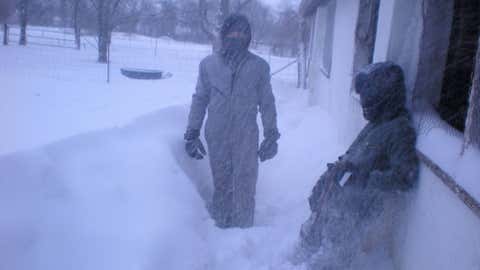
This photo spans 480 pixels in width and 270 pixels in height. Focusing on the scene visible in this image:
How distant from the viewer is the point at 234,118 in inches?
136

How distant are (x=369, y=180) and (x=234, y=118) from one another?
133cm

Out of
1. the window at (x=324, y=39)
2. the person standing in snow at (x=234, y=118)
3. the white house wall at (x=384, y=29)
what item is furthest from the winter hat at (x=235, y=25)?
the window at (x=324, y=39)

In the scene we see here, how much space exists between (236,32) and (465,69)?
170cm

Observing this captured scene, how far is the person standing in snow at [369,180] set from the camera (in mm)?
2359

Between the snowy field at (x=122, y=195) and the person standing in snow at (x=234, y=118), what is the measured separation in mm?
245

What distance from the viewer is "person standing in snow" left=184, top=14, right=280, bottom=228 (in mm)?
3418

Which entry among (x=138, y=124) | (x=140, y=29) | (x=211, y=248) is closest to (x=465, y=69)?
(x=211, y=248)

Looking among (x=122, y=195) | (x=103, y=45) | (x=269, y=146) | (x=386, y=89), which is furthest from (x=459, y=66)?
(x=103, y=45)

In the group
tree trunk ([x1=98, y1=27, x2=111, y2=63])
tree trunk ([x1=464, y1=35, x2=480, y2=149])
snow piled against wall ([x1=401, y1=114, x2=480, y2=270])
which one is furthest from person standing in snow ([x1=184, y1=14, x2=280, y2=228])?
tree trunk ([x1=98, y1=27, x2=111, y2=63])

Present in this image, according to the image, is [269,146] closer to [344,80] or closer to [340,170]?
[340,170]

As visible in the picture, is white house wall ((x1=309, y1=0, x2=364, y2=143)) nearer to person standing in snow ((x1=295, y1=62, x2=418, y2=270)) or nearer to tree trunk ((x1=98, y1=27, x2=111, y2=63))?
person standing in snow ((x1=295, y1=62, x2=418, y2=270))

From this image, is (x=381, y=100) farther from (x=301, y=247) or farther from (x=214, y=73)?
(x=214, y=73)

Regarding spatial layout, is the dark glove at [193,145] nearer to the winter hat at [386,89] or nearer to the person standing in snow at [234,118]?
the person standing in snow at [234,118]

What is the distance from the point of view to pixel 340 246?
106 inches
